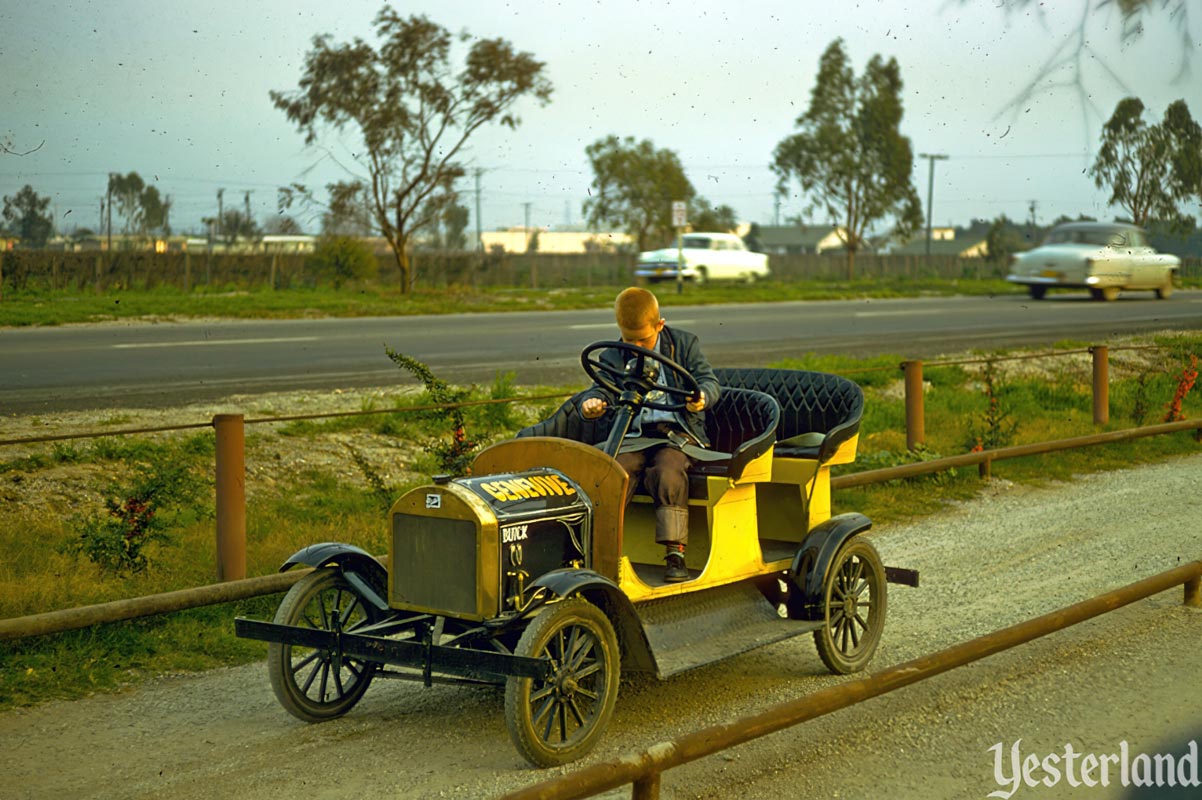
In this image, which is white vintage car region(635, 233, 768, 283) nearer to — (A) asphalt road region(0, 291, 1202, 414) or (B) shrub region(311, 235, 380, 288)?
(A) asphalt road region(0, 291, 1202, 414)

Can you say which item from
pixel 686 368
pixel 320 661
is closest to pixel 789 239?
pixel 686 368

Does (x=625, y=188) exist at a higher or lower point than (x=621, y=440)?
higher

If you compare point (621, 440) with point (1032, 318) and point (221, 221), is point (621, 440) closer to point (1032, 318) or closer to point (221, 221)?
point (221, 221)

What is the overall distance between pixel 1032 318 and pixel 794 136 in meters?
10.2

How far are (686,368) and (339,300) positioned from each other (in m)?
23.0

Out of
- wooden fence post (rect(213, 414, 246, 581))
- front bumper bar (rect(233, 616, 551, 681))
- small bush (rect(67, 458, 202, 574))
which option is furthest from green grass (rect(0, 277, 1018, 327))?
front bumper bar (rect(233, 616, 551, 681))

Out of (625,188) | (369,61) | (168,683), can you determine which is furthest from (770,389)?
(625,188)

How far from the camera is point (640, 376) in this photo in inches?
243

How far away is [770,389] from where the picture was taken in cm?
727

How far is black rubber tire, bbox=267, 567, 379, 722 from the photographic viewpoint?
5695mm

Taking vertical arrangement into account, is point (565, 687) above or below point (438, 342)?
below

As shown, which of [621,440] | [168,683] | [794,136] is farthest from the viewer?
[794,136]

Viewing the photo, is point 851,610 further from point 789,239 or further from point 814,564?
point 789,239

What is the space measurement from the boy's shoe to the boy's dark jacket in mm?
623
